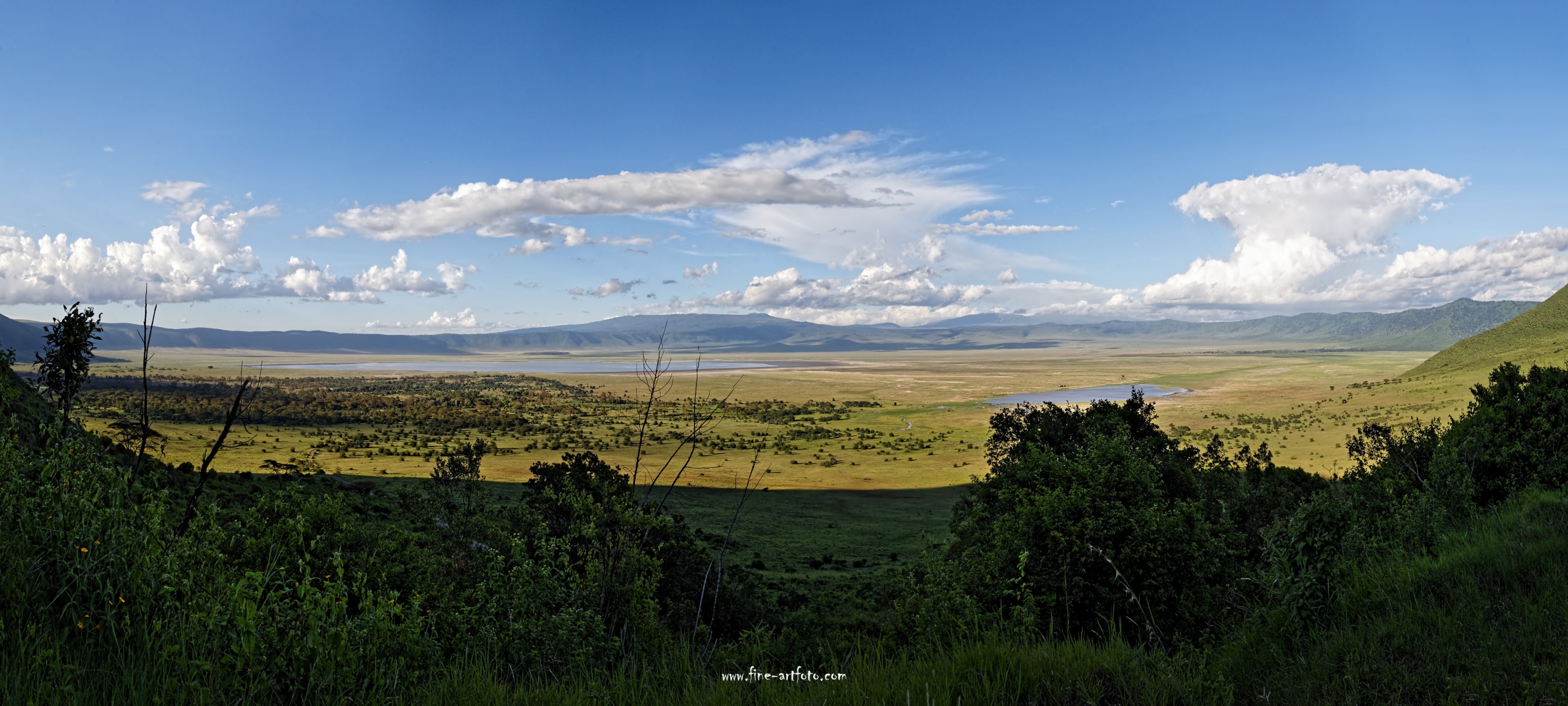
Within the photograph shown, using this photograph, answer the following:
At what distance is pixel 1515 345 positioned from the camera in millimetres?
152000

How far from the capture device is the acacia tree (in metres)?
9.89

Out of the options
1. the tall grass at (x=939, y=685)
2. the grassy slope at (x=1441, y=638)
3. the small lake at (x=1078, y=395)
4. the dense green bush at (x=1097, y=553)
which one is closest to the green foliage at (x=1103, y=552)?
the dense green bush at (x=1097, y=553)

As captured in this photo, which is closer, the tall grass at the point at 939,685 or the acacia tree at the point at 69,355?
the tall grass at the point at 939,685

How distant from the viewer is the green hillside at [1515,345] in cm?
12925

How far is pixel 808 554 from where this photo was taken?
53.3 m

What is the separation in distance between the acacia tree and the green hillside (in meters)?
169

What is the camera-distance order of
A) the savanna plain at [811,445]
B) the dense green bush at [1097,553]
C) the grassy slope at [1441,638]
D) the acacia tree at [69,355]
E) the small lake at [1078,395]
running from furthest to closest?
the small lake at [1078,395]
the savanna plain at [811,445]
the dense green bush at [1097,553]
the acacia tree at [69,355]
the grassy slope at [1441,638]

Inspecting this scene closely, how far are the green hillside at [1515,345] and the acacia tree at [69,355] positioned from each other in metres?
169

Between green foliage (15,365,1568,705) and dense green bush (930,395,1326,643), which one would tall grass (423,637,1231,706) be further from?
dense green bush (930,395,1326,643)

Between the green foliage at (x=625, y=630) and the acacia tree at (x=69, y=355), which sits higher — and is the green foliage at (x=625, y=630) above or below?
below

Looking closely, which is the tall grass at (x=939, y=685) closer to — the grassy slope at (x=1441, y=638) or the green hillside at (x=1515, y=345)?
the grassy slope at (x=1441, y=638)

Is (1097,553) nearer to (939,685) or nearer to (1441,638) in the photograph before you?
(1441,638)

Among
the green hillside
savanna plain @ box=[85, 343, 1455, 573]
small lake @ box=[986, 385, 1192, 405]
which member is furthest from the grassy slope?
small lake @ box=[986, 385, 1192, 405]

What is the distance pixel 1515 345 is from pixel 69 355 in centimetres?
22061
